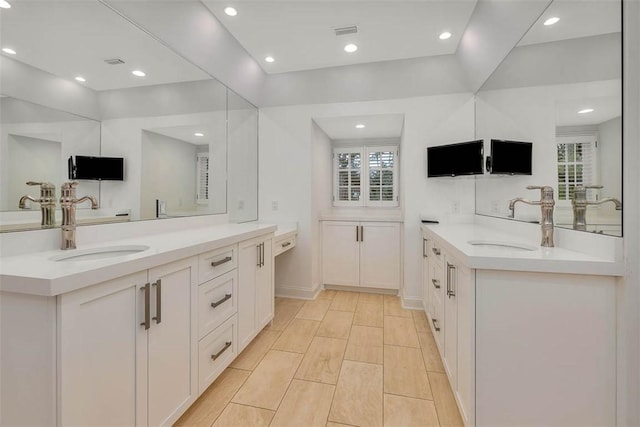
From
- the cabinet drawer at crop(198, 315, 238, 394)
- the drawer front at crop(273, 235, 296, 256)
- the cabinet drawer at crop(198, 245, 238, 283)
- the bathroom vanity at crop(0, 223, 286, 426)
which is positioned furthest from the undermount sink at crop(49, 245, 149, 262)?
the drawer front at crop(273, 235, 296, 256)

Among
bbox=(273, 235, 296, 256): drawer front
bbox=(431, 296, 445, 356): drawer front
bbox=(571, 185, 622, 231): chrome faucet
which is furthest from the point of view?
bbox=(273, 235, 296, 256): drawer front

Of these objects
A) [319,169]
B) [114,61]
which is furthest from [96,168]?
[319,169]

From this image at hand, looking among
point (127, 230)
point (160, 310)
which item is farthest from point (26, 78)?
point (160, 310)

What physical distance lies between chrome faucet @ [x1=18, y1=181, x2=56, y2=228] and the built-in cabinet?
8.13 ft

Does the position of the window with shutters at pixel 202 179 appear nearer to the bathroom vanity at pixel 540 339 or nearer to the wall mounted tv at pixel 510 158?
the bathroom vanity at pixel 540 339

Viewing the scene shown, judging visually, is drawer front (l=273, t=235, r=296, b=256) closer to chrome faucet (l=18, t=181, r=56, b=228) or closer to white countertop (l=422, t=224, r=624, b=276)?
chrome faucet (l=18, t=181, r=56, b=228)

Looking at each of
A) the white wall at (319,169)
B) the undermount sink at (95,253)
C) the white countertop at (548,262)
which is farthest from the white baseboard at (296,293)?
the white countertop at (548,262)

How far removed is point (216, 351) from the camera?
161 cm

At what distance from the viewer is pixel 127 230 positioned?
1650 mm

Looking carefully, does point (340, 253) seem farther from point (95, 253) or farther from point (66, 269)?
point (66, 269)

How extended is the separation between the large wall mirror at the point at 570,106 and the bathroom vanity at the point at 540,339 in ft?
0.97

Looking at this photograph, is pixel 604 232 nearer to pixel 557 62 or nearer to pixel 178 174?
pixel 557 62

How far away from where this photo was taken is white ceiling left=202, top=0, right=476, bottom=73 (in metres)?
2.01

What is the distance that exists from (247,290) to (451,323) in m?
1.36
